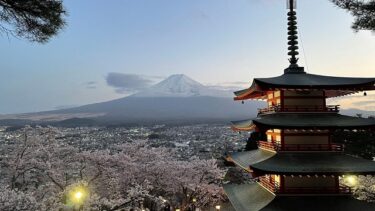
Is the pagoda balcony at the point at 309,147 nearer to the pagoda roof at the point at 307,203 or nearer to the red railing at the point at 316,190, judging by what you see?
the red railing at the point at 316,190

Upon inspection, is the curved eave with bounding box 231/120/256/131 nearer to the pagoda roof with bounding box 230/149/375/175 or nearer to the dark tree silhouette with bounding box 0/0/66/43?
the pagoda roof with bounding box 230/149/375/175

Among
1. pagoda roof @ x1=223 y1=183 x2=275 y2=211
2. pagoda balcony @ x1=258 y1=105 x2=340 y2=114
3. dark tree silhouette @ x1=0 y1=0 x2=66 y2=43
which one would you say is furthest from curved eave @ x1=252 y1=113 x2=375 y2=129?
dark tree silhouette @ x1=0 y1=0 x2=66 y2=43

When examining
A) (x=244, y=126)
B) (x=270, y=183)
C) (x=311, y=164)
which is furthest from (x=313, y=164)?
(x=244, y=126)

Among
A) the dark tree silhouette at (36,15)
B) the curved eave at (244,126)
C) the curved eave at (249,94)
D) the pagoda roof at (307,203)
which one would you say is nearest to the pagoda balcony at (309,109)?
the curved eave at (244,126)

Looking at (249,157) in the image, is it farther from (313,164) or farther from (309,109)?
(313,164)

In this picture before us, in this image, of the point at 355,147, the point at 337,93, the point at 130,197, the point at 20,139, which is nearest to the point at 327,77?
the point at 337,93

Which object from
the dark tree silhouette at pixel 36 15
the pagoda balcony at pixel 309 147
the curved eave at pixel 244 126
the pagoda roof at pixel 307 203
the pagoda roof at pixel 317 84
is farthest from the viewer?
the curved eave at pixel 244 126

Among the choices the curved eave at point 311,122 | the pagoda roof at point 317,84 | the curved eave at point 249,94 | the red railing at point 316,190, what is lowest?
the red railing at point 316,190
